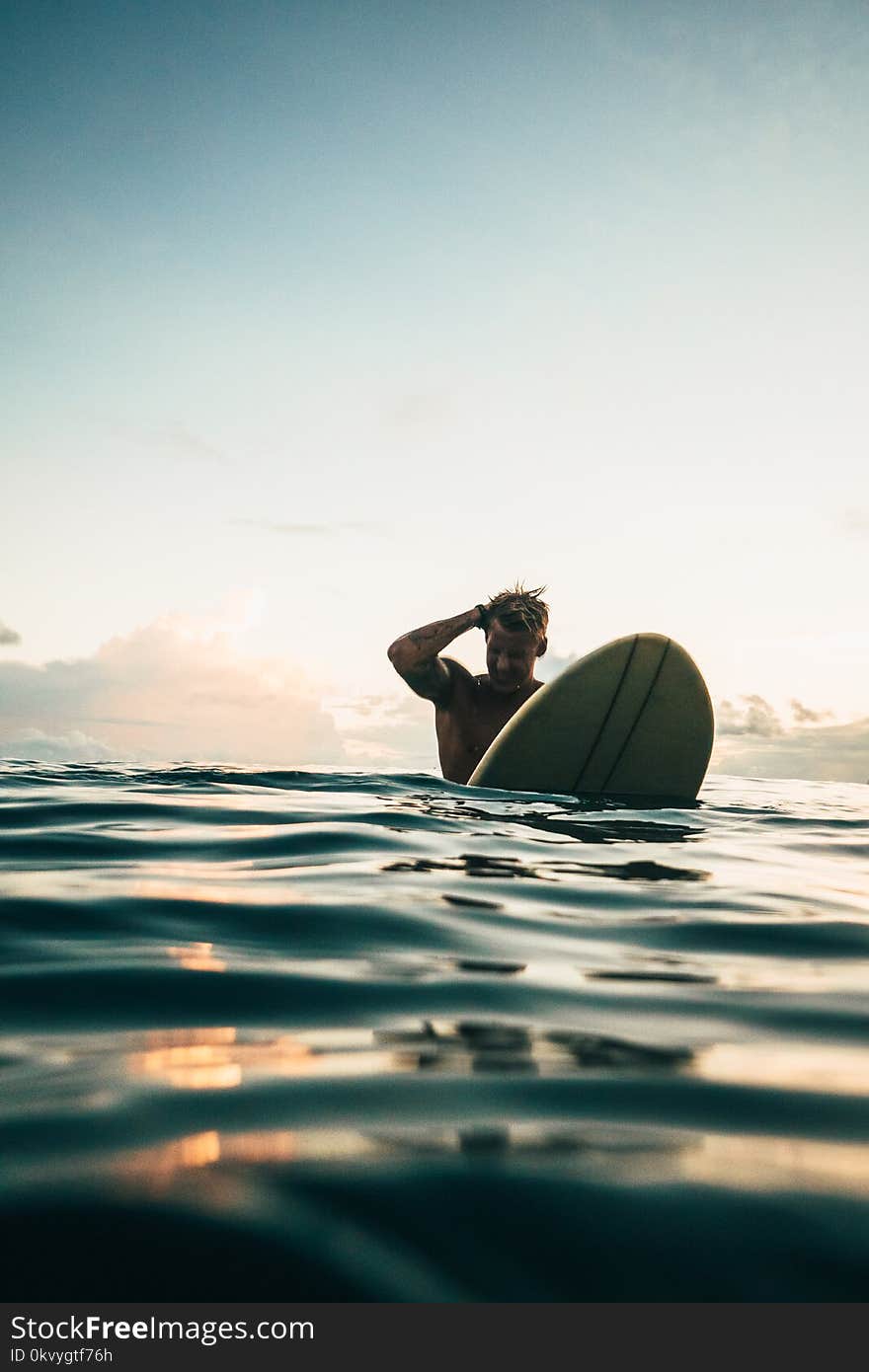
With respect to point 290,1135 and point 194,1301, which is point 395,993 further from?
point 194,1301

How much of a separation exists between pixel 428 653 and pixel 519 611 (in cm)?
75

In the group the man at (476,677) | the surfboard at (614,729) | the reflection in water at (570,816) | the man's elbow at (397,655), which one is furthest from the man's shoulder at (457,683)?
the reflection in water at (570,816)

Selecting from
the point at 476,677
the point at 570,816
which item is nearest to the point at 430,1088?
the point at 570,816

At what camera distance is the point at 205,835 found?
11.3 feet

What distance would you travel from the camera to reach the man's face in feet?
21.0

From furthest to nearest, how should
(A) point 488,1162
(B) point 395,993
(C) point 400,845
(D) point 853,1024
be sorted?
1. (C) point 400,845
2. (B) point 395,993
3. (D) point 853,1024
4. (A) point 488,1162

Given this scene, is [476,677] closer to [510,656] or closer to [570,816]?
[510,656]

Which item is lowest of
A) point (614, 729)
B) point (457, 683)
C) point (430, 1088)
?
point (430, 1088)

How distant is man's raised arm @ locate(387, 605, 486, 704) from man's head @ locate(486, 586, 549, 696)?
0.64 feet

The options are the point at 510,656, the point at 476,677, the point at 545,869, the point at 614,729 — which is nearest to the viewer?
the point at 545,869

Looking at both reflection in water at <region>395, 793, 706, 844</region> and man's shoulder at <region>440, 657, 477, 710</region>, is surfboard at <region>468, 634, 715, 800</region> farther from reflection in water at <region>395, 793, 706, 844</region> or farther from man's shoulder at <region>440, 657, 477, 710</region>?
man's shoulder at <region>440, 657, 477, 710</region>

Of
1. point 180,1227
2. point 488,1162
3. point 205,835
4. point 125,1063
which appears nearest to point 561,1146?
point 488,1162

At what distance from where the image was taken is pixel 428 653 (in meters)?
6.32

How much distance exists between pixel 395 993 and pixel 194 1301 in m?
0.83
